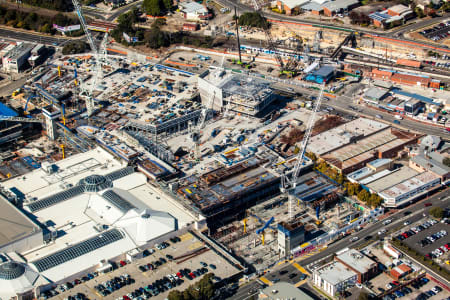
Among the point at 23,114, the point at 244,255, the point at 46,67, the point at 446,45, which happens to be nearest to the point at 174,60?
the point at 46,67

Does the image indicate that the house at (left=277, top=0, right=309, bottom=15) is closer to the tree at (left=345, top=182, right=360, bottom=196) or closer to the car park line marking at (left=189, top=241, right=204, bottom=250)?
the tree at (left=345, top=182, right=360, bottom=196)

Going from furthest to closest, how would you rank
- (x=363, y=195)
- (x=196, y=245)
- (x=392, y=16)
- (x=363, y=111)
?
(x=392, y=16)
(x=363, y=111)
(x=363, y=195)
(x=196, y=245)

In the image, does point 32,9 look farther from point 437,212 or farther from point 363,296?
point 363,296

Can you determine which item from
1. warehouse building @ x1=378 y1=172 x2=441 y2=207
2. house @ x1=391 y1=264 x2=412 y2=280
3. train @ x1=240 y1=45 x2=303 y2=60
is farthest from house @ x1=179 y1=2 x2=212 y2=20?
house @ x1=391 y1=264 x2=412 y2=280

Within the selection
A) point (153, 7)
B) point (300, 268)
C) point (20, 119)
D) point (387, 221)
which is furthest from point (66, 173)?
point (153, 7)

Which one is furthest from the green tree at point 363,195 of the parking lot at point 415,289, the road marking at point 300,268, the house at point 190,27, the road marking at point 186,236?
the house at point 190,27

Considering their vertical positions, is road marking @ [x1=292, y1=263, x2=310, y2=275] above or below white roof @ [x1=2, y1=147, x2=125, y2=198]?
below

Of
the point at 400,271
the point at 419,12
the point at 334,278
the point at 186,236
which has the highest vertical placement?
the point at 419,12

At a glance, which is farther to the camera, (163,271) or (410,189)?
(410,189)
